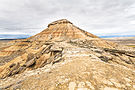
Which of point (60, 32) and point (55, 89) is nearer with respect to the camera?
point (55, 89)

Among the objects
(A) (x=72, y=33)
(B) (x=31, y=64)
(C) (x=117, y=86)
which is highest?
(A) (x=72, y=33)

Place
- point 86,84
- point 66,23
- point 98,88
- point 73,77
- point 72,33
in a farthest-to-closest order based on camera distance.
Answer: point 66,23 → point 72,33 → point 73,77 → point 86,84 → point 98,88

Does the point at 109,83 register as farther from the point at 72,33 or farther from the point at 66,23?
the point at 66,23

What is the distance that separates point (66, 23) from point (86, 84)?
189 feet

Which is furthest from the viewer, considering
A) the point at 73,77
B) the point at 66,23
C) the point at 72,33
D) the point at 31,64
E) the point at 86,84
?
the point at 66,23

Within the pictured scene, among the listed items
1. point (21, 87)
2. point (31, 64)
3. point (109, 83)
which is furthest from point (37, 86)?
point (31, 64)

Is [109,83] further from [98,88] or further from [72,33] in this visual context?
[72,33]

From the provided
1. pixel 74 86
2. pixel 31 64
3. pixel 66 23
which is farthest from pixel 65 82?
pixel 66 23

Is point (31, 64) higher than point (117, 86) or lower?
lower

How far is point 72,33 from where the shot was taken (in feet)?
149

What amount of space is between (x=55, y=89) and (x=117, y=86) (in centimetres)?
430

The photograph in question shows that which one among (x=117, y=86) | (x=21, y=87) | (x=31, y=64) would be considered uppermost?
(x=117, y=86)

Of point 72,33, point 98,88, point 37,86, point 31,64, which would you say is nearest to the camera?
point 98,88

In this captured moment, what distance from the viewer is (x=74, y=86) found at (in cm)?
461
